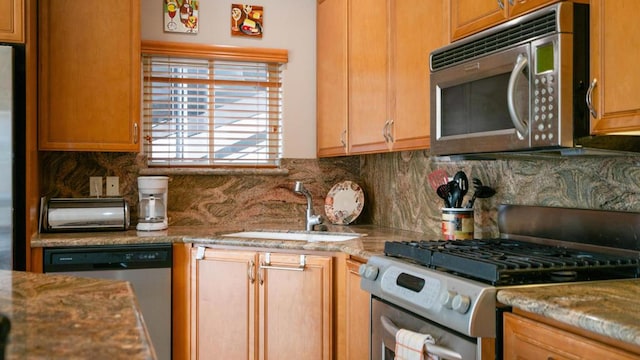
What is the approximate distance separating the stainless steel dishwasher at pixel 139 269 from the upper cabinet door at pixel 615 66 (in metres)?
2.12

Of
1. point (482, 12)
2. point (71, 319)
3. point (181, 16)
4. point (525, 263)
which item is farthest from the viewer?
point (181, 16)

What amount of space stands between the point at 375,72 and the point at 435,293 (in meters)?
1.48

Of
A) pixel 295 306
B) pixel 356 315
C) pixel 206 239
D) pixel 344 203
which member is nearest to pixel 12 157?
pixel 206 239

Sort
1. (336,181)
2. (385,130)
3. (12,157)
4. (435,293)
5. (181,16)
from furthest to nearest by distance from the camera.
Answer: (336,181), (181,16), (385,130), (12,157), (435,293)

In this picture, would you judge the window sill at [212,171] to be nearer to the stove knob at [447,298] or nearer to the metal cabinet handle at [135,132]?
the metal cabinet handle at [135,132]

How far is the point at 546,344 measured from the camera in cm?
140

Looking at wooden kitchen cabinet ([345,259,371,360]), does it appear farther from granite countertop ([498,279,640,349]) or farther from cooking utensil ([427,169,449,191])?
granite countertop ([498,279,640,349])

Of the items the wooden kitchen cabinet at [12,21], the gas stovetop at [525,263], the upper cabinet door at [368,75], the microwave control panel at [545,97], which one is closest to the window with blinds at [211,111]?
the upper cabinet door at [368,75]

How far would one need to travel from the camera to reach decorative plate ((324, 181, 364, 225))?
365 centimetres

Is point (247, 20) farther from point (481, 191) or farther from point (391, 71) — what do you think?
point (481, 191)

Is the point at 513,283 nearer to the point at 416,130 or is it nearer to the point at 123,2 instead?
the point at 416,130

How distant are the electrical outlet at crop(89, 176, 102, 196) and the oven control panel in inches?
73.8

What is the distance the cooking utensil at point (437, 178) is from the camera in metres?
2.92

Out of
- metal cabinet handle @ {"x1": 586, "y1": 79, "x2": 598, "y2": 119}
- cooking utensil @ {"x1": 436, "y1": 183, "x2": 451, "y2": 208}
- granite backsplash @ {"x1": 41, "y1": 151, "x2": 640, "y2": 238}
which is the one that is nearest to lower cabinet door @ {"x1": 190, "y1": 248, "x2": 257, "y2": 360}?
granite backsplash @ {"x1": 41, "y1": 151, "x2": 640, "y2": 238}
